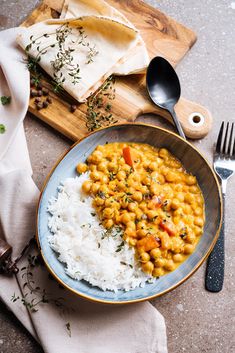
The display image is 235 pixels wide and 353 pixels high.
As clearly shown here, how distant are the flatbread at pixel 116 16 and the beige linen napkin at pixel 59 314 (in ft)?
3.75

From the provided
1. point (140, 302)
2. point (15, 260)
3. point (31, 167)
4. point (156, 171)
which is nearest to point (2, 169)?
point (31, 167)

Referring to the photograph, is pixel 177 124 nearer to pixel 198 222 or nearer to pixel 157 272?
pixel 198 222

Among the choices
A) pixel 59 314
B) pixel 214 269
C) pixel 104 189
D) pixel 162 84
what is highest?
pixel 162 84

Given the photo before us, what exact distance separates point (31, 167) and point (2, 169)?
10.3 inches

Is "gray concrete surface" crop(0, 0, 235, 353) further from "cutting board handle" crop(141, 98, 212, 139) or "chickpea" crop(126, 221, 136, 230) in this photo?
"chickpea" crop(126, 221, 136, 230)

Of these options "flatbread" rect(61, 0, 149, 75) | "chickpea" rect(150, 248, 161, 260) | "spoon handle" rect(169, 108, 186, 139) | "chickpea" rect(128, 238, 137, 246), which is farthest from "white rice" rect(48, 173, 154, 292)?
"flatbread" rect(61, 0, 149, 75)

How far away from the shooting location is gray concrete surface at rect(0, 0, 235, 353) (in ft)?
12.9

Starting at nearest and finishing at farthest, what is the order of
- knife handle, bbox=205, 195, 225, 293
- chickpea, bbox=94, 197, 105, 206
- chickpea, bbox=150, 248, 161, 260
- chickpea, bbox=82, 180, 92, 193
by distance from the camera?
chickpea, bbox=150, 248, 161, 260 < chickpea, bbox=94, 197, 105, 206 < chickpea, bbox=82, 180, 92, 193 < knife handle, bbox=205, 195, 225, 293

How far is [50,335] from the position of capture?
379 centimetres

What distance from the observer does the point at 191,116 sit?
4.34 meters

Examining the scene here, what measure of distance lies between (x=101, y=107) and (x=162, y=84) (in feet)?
1.68

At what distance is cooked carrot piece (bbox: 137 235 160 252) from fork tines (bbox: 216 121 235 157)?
99 centimetres

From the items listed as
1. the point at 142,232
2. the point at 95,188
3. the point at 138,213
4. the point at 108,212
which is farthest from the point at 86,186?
the point at 142,232

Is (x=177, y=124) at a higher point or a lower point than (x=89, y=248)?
higher
